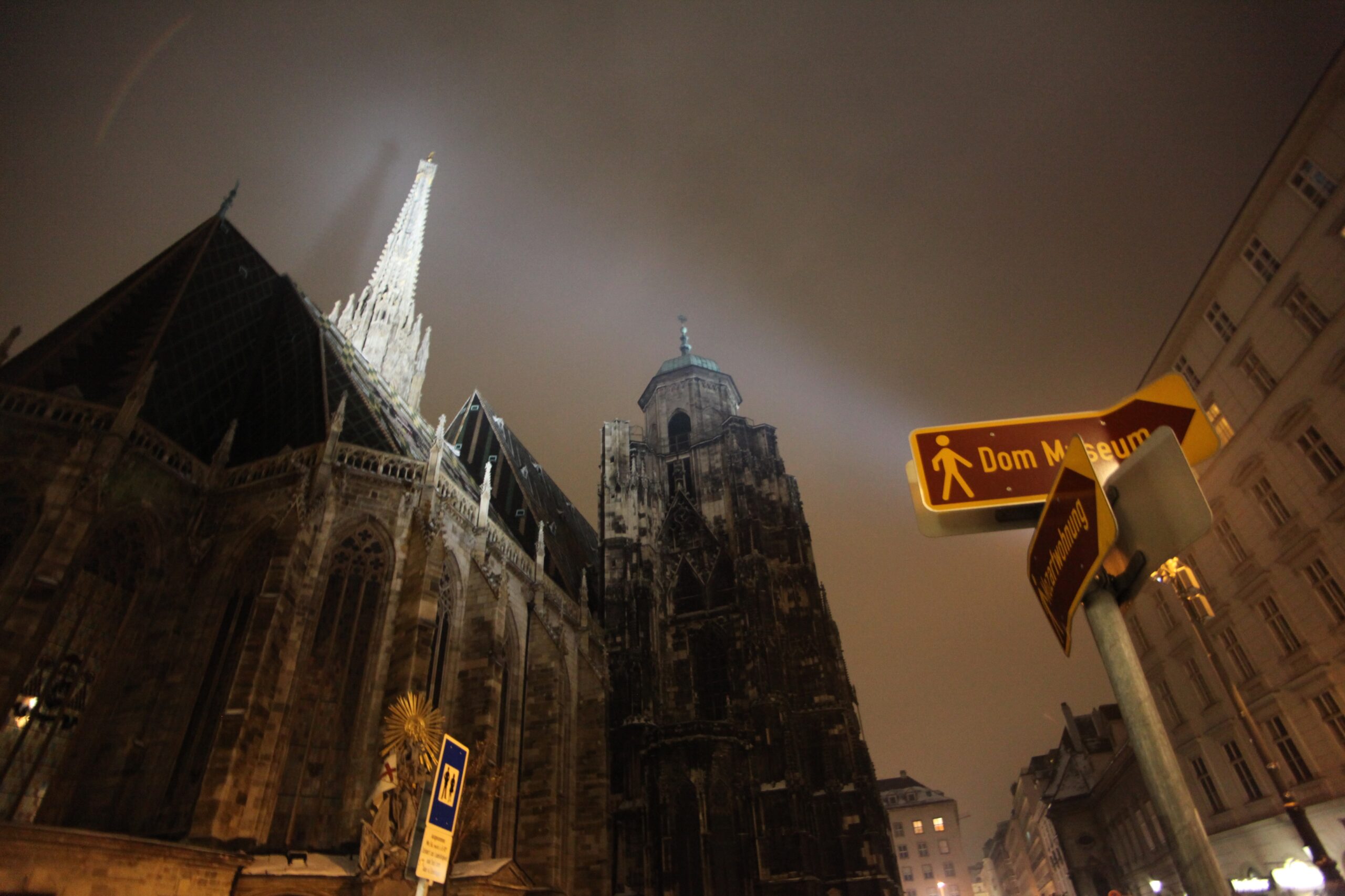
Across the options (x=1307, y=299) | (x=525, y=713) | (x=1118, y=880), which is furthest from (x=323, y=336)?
(x=1118, y=880)

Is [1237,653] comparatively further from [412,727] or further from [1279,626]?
[412,727]

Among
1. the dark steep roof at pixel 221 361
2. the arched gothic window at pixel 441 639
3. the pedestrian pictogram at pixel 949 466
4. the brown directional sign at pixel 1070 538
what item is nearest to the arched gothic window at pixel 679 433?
the dark steep roof at pixel 221 361

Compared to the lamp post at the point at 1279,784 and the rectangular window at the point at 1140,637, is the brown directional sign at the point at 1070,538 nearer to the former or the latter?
the lamp post at the point at 1279,784

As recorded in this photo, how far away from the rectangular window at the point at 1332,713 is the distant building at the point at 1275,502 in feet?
0.11

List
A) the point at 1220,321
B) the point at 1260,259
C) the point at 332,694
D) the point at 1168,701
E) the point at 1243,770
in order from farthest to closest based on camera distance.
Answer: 1. the point at 1168,701
2. the point at 1220,321
3. the point at 1243,770
4. the point at 1260,259
5. the point at 332,694

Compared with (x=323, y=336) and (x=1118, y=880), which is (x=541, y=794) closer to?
(x=323, y=336)

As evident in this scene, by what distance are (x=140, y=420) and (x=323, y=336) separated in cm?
700

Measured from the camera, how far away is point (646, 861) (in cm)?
2347

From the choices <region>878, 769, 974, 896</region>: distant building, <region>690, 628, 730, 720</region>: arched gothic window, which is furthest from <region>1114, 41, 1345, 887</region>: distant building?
<region>878, 769, 974, 896</region>: distant building

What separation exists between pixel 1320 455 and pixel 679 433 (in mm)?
26262

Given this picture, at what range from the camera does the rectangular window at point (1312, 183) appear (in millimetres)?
16297

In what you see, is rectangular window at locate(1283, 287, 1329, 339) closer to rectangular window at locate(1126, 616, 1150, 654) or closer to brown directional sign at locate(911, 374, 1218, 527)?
rectangular window at locate(1126, 616, 1150, 654)

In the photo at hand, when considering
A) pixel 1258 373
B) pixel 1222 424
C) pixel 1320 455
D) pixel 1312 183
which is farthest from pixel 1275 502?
pixel 1312 183

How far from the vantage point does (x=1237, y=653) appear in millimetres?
19469
